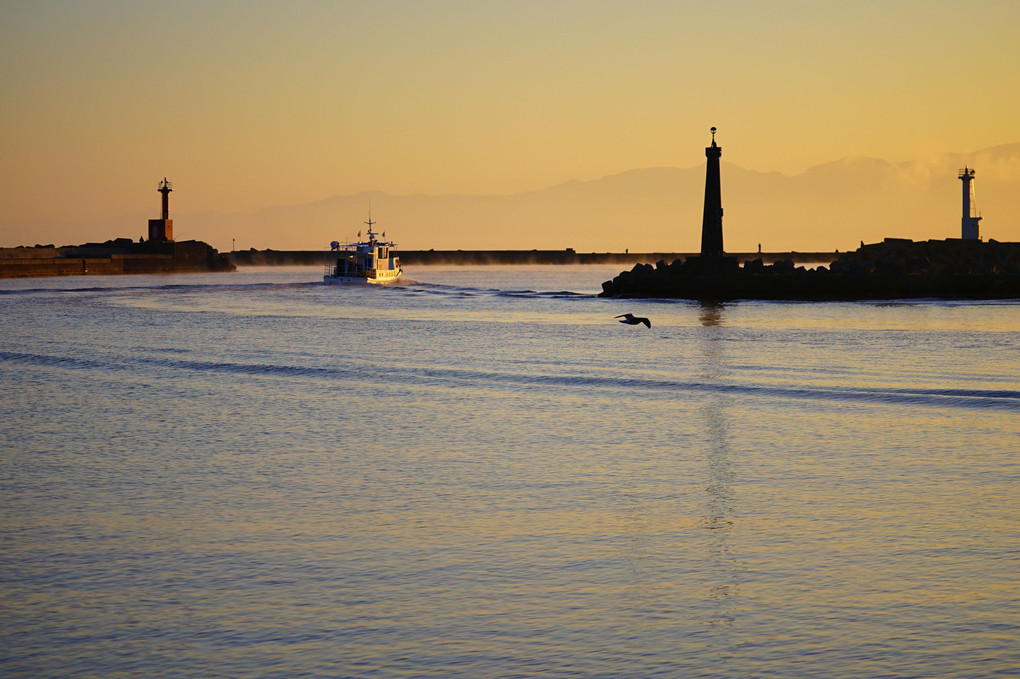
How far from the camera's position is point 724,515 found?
10055mm

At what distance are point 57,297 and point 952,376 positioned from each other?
6340cm

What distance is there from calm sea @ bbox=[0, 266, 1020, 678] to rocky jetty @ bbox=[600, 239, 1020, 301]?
158ft

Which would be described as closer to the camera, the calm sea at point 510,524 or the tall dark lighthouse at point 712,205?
the calm sea at point 510,524

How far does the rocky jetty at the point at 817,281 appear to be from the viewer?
232ft

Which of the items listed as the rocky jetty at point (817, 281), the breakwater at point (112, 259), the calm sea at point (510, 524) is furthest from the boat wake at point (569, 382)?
the breakwater at point (112, 259)

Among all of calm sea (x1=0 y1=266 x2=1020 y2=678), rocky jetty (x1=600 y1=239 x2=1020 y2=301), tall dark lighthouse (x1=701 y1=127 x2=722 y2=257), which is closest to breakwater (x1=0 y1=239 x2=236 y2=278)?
rocky jetty (x1=600 y1=239 x2=1020 y2=301)

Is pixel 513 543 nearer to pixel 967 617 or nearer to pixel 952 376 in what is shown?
pixel 967 617

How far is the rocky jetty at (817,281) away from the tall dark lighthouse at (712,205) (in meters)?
2.21

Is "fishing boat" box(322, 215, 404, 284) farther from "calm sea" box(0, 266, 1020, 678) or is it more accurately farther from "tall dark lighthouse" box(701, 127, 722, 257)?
"calm sea" box(0, 266, 1020, 678)

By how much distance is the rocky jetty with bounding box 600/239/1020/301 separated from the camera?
232ft

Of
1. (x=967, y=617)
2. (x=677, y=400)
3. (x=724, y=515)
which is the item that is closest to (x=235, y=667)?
(x=967, y=617)

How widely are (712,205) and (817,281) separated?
8742 mm

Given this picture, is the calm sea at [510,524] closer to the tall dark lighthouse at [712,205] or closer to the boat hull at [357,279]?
the tall dark lighthouse at [712,205]

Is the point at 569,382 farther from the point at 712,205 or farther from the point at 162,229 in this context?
the point at 162,229
